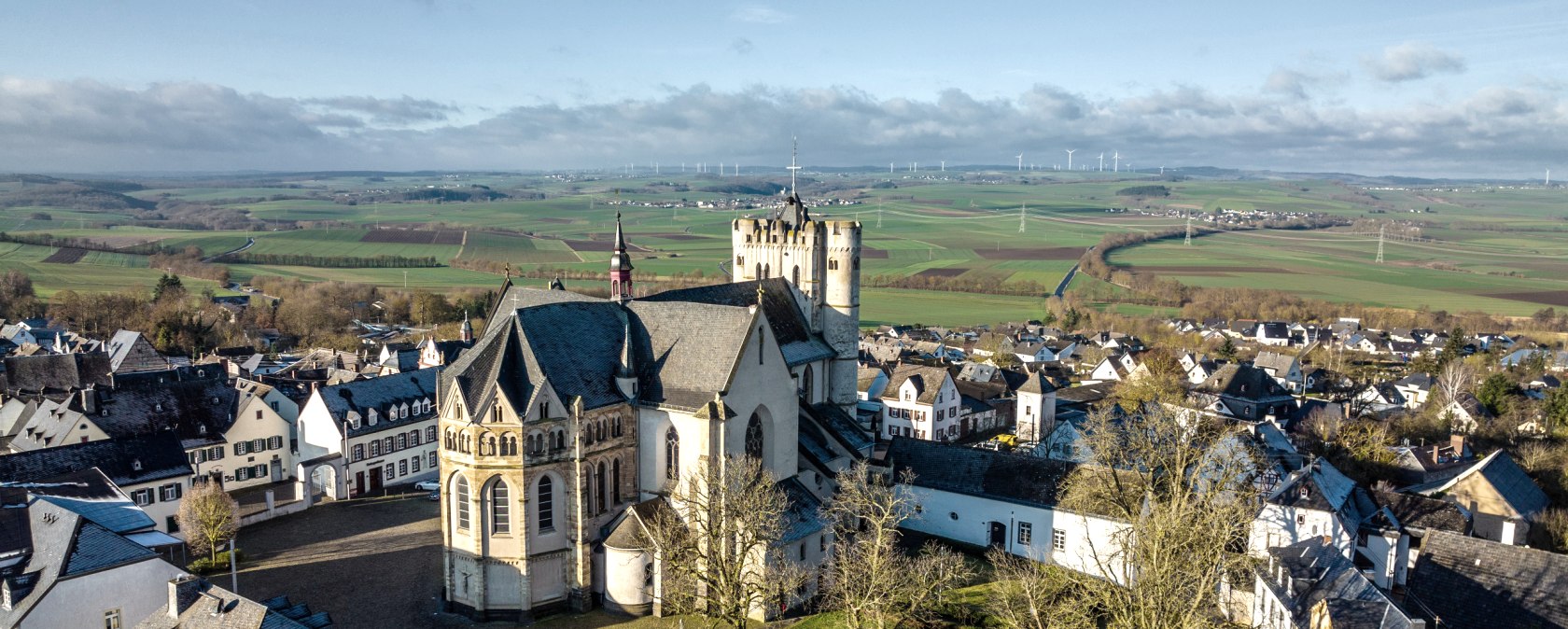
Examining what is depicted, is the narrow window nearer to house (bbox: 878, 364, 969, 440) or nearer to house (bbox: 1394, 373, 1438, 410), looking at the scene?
house (bbox: 878, 364, 969, 440)

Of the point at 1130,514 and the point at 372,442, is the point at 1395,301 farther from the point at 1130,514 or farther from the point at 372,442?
the point at 372,442

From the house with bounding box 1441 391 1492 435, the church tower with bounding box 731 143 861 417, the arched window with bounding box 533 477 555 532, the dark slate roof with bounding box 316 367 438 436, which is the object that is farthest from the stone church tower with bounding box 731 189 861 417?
the house with bounding box 1441 391 1492 435

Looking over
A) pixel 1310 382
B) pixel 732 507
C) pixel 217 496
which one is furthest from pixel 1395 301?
pixel 217 496

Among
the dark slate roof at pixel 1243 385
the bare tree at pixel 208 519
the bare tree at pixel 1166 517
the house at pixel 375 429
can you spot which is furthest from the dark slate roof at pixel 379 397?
the dark slate roof at pixel 1243 385

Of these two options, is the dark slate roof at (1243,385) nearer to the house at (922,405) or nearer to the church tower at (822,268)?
the house at (922,405)

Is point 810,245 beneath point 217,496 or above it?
above

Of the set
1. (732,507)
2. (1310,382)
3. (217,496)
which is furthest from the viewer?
(1310,382)
